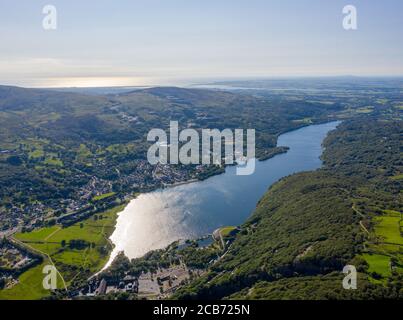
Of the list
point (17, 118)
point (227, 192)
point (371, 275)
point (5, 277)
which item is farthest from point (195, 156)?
point (17, 118)

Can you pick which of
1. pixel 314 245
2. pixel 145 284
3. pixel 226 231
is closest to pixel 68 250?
pixel 145 284

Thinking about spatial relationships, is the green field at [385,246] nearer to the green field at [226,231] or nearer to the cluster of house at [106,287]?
the green field at [226,231]

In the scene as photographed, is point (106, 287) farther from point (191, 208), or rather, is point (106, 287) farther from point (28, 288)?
point (191, 208)

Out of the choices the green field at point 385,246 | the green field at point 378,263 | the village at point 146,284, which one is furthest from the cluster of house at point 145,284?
the green field at point 385,246

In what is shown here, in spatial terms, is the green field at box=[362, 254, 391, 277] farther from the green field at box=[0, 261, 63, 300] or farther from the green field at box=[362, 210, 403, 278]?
the green field at box=[0, 261, 63, 300]

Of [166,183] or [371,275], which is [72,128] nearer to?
[166,183]
